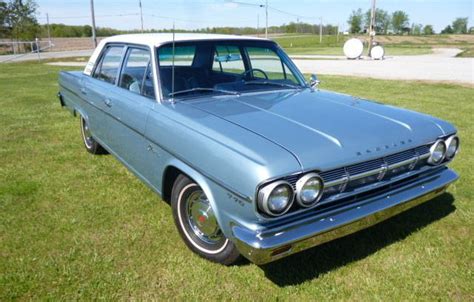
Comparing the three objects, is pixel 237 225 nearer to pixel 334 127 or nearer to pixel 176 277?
pixel 176 277

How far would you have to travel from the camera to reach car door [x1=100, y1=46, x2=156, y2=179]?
10.9 feet

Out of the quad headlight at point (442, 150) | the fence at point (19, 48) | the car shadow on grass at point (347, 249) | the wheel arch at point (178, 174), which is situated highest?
the fence at point (19, 48)

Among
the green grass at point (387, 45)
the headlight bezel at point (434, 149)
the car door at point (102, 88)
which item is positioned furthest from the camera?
the green grass at point (387, 45)

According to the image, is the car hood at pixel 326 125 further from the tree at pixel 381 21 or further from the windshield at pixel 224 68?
the tree at pixel 381 21

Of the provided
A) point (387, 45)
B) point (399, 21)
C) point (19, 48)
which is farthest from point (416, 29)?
point (19, 48)

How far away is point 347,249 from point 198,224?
3.79ft

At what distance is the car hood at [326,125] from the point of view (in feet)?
7.76

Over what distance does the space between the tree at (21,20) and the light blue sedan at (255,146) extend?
40.7 metres

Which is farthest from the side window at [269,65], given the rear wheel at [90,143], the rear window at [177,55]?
the rear wheel at [90,143]

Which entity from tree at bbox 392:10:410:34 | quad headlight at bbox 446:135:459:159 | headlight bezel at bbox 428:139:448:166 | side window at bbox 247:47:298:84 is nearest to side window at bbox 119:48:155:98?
side window at bbox 247:47:298:84

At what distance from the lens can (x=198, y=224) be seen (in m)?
2.94

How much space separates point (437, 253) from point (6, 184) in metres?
4.22

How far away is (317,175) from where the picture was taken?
2240mm

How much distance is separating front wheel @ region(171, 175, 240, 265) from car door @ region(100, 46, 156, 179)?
57 centimetres
